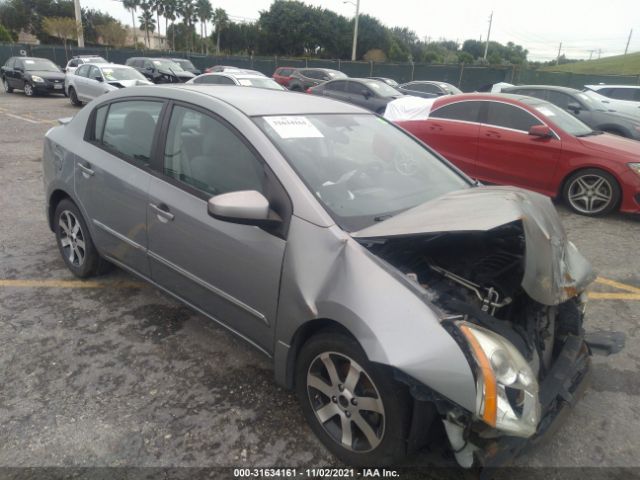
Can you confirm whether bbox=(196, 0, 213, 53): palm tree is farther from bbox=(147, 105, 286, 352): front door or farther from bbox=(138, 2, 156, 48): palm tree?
bbox=(147, 105, 286, 352): front door

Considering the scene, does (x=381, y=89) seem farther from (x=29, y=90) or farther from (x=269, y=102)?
(x=29, y=90)

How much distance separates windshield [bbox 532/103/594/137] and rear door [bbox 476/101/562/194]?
0.71ft

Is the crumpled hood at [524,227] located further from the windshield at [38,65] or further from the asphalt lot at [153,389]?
the windshield at [38,65]

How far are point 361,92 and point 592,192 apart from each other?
9.19m

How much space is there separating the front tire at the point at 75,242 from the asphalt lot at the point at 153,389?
0.47 ft

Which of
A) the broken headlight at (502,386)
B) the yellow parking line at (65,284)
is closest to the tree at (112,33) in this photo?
the yellow parking line at (65,284)

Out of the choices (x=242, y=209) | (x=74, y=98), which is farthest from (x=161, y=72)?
(x=242, y=209)

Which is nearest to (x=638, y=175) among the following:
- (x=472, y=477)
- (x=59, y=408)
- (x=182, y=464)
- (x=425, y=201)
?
(x=425, y=201)

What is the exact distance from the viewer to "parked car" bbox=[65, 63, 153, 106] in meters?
14.5

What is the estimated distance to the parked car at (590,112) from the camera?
10.1 m

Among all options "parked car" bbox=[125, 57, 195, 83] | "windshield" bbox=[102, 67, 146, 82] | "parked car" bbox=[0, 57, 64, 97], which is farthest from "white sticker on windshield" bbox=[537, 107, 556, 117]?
"parked car" bbox=[0, 57, 64, 97]

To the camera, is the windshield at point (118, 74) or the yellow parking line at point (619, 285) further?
the windshield at point (118, 74)

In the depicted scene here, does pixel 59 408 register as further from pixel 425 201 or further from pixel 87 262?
pixel 425 201

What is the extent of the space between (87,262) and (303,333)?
2.36 m
